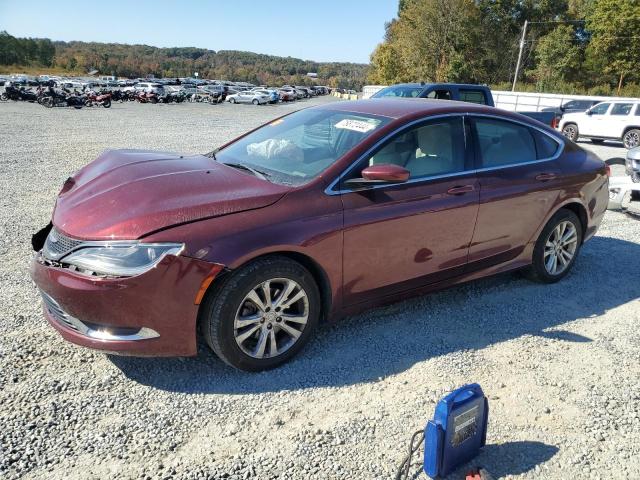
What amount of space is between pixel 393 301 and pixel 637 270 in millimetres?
3187

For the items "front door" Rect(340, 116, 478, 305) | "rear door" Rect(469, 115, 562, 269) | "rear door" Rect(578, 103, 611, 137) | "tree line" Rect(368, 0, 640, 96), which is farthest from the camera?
"tree line" Rect(368, 0, 640, 96)

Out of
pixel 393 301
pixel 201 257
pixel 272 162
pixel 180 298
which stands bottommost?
pixel 393 301

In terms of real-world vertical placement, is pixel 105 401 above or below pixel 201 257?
below

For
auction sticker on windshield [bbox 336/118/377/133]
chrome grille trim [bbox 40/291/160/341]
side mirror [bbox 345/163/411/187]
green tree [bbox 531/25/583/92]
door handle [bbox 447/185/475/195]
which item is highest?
green tree [bbox 531/25/583/92]

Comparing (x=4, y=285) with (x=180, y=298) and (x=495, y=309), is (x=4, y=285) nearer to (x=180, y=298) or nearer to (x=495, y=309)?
(x=180, y=298)

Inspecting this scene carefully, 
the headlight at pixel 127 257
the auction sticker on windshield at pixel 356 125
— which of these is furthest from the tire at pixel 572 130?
the headlight at pixel 127 257

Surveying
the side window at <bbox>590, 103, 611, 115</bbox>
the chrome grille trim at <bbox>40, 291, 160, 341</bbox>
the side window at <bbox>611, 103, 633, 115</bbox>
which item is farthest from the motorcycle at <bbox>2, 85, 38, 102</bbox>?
the chrome grille trim at <bbox>40, 291, 160, 341</bbox>

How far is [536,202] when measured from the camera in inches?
175

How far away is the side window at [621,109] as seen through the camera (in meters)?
16.7

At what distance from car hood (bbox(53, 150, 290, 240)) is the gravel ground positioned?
0.90 meters

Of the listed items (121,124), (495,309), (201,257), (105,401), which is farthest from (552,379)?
(121,124)

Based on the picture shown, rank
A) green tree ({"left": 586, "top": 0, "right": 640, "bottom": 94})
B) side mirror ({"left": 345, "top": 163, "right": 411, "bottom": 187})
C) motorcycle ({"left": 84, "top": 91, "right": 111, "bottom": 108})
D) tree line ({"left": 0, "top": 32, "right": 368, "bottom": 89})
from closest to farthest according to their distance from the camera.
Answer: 1. side mirror ({"left": 345, "top": 163, "right": 411, "bottom": 187})
2. motorcycle ({"left": 84, "top": 91, "right": 111, "bottom": 108})
3. green tree ({"left": 586, "top": 0, "right": 640, "bottom": 94})
4. tree line ({"left": 0, "top": 32, "right": 368, "bottom": 89})

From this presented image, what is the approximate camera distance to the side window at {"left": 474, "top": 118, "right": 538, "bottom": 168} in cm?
415

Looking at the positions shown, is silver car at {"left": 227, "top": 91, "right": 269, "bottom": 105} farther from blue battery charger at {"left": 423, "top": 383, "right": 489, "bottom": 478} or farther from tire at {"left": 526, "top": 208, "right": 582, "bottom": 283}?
blue battery charger at {"left": 423, "top": 383, "right": 489, "bottom": 478}
